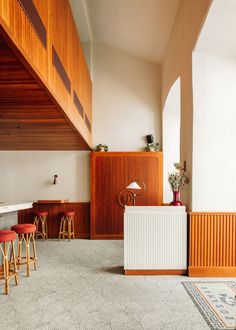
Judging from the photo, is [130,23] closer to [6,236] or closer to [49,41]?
[49,41]

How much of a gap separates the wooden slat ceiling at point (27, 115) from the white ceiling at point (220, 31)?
2.11 metres

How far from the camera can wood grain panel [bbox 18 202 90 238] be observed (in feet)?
25.1

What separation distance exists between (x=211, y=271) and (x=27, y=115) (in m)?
3.28

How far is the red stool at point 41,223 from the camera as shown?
7.17 meters

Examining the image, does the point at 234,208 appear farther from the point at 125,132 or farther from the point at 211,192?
the point at 125,132

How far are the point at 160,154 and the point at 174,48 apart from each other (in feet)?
8.43

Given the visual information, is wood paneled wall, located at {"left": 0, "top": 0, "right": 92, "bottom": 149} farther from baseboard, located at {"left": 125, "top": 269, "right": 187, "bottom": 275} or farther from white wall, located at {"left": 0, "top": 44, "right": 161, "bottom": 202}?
white wall, located at {"left": 0, "top": 44, "right": 161, "bottom": 202}

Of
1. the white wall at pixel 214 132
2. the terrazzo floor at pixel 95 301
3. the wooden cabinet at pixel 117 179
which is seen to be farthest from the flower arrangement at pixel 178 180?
the wooden cabinet at pixel 117 179

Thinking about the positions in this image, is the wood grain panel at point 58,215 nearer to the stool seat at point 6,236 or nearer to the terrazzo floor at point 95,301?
the terrazzo floor at point 95,301

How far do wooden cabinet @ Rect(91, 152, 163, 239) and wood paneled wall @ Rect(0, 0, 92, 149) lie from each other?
253 centimetres

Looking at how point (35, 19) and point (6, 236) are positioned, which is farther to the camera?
point (6, 236)

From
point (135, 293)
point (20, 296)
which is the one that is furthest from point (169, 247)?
point (20, 296)

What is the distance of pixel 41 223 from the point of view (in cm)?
762

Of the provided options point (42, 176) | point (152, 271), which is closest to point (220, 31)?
point (152, 271)
